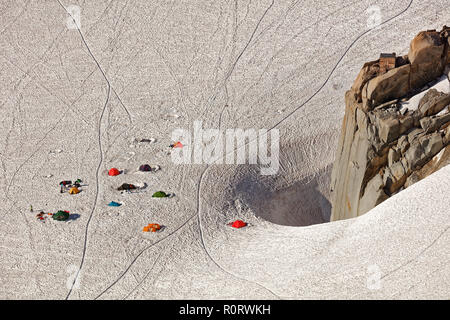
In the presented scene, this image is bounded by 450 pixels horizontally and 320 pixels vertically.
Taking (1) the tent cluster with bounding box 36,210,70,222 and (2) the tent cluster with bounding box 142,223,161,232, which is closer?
(2) the tent cluster with bounding box 142,223,161,232

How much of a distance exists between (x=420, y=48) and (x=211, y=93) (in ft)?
48.7

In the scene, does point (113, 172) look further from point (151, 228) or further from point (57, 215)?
point (151, 228)

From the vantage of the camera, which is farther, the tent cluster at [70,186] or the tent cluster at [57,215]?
the tent cluster at [70,186]

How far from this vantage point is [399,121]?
37219 mm

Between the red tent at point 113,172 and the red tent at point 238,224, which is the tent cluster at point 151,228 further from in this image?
the red tent at point 113,172

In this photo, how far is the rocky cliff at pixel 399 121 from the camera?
36562mm

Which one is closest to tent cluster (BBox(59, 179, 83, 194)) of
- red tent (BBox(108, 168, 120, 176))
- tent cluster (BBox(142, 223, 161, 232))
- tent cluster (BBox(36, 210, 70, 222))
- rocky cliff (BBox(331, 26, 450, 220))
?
red tent (BBox(108, 168, 120, 176))

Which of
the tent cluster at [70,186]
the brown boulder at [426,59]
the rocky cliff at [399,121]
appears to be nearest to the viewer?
the rocky cliff at [399,121]

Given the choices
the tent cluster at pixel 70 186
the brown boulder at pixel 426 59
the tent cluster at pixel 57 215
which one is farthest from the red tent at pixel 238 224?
the brown boulder at pixel 426 59

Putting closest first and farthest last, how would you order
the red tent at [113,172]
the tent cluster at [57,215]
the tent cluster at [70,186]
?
the tent cluster at [57,215]
the tent cluster at [70,186]
the red tent at [113,172]

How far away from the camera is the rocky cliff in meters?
36.6

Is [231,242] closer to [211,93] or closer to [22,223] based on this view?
[22,223]

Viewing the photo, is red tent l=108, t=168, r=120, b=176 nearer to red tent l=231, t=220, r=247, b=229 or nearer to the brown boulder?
red tent l=231, t=220, r=247, b=229

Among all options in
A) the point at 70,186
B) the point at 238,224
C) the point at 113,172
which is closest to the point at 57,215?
the point at 70,186
